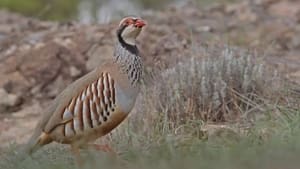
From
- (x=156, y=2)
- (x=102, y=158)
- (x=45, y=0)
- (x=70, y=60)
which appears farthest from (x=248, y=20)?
(x=156, y=2)

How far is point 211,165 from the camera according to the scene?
22.8 ft

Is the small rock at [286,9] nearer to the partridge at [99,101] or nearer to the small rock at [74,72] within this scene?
the small rock at [74,72]

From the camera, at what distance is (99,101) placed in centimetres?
895

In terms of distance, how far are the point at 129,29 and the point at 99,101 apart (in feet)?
2.11

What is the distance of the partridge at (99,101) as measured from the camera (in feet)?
29.2

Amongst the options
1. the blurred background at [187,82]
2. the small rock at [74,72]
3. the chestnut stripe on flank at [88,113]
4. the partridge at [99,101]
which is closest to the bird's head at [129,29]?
the partridge at [99,101]

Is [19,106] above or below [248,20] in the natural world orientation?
below

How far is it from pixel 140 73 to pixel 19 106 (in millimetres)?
4257

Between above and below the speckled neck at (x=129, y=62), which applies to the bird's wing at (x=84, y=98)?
below

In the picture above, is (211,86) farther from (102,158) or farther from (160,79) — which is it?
(102,158)

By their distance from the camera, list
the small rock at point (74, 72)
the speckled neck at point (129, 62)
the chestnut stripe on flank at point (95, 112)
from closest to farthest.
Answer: the chestnut stripe on flank at point (95, 112)
the speckled neck at point (129, 62)
the small rock at point (74, 72)

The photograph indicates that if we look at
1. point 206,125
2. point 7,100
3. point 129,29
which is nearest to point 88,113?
point 129,29

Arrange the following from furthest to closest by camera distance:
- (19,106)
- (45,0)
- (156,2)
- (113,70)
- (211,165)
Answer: (156,2)
(45,0)
(19,106)
(113,70)
(211,165)

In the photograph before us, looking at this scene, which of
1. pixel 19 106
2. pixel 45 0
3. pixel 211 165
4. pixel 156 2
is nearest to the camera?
pixel 211 165
